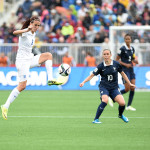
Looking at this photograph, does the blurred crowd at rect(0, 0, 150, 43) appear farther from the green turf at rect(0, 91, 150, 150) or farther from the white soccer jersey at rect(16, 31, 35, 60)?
the white soccer jersey at rect(16, 31, 35, 60)

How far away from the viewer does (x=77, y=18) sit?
29172mm

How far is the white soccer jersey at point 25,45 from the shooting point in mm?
12133

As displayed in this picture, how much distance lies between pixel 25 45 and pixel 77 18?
56.5 ft

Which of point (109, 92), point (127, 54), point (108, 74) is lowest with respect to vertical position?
point (109, 92)

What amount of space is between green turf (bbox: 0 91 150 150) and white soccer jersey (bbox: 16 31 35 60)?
1.64m

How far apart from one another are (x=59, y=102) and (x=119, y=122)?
6.13m

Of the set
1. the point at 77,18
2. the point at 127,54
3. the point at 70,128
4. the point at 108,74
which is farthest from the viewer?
the point at 77,18

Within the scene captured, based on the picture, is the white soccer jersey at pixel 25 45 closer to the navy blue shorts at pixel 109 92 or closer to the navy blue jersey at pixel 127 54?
the navy blue shorts at pixel 109 92

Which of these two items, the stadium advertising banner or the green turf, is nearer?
the green turf

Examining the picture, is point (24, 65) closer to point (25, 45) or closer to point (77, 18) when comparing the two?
point (25, 45)

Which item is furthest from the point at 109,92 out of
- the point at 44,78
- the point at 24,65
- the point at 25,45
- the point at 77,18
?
the point at 77,18

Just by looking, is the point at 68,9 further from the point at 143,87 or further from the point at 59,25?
the point at 143,87

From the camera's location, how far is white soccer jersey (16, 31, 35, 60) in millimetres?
12133

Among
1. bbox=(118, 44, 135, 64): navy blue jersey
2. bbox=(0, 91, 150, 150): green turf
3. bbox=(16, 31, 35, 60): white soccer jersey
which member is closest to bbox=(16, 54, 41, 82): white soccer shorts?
bbox=(16, 31, 35, 60): white soccer jersey
